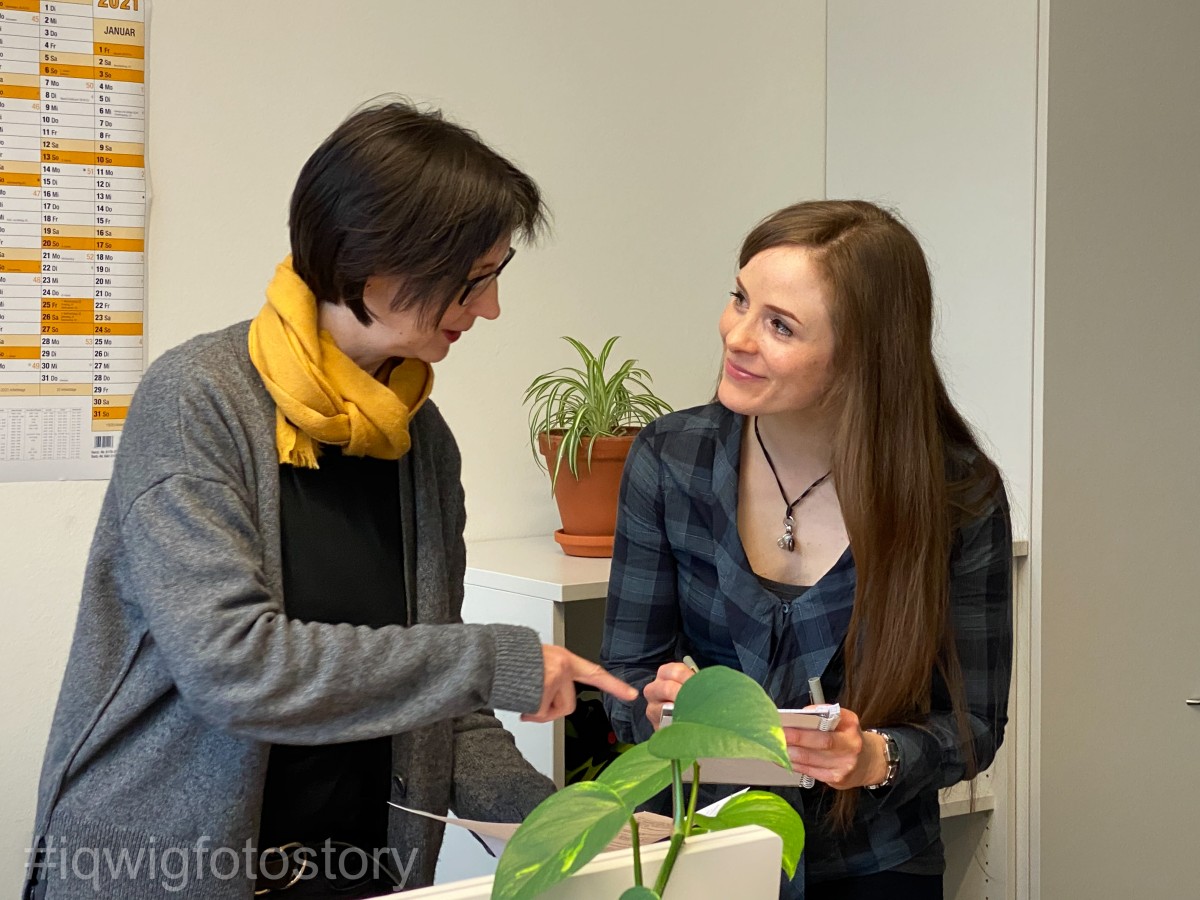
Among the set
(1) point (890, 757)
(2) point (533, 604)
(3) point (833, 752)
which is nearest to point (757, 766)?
(3) point (833, 752)

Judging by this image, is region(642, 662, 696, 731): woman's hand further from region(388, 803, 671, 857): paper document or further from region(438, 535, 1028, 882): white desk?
region(438, 535, 1028, 882): white desk

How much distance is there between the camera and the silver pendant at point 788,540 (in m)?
1.58

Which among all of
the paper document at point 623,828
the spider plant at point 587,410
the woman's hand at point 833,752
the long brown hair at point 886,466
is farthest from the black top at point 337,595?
the spider plant at point 587,410

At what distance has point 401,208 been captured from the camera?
1209mm

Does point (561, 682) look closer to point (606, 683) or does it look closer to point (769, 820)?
point (606, 683)

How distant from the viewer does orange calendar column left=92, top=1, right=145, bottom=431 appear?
2082 millimetres

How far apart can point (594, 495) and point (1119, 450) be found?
0.98 m

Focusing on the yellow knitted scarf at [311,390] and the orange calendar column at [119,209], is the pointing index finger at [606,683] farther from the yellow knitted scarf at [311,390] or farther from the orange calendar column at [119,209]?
the orange calendar column at [119,209]

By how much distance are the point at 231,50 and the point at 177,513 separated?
53.1 inches

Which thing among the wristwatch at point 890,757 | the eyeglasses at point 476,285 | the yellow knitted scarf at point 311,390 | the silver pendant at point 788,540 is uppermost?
the eyeglasses at point 476,285

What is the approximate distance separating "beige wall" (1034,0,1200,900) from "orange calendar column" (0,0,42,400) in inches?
67.6

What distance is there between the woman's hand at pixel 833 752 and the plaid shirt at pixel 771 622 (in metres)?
0.10

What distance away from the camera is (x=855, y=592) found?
150 centimetres

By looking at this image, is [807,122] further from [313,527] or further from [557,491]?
[313,527]
